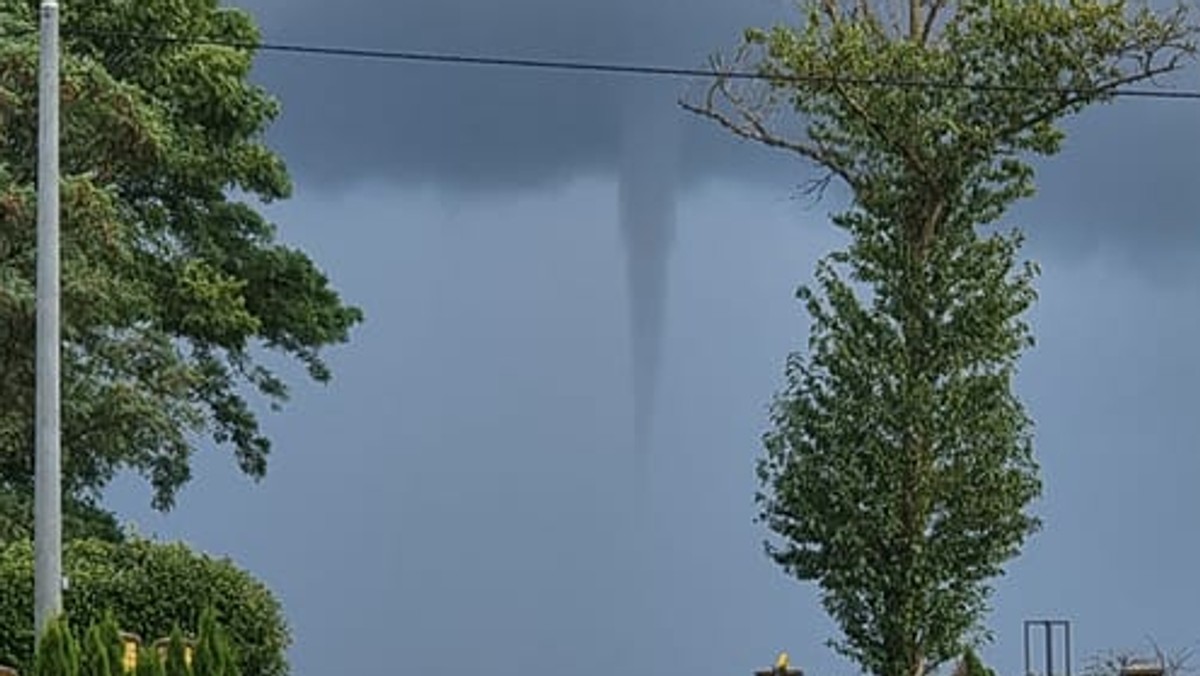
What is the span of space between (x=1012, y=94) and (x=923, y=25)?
1.32 metres

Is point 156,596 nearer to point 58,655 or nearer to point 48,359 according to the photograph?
point 48,359

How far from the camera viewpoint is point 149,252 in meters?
26.9

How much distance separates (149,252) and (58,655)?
53.2 feet

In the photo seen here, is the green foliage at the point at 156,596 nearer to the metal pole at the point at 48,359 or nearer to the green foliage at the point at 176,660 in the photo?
the metal pole at the point at 48,359

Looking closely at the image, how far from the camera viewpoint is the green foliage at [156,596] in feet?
64.1

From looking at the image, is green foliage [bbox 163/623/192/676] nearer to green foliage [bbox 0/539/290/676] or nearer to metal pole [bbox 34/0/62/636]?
metal pole [bbox 34/0/62/636]

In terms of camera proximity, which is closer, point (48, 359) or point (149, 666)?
point (149, 666)

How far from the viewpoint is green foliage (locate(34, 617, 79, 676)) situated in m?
11.1

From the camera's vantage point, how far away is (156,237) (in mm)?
27469

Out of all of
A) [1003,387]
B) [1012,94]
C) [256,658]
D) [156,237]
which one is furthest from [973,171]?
[156,237]

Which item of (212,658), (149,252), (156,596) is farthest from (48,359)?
(149,252)

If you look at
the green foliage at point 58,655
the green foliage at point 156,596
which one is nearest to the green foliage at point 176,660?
the green foliage at point 58,655

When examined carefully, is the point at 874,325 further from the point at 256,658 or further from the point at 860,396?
the point at 256,658

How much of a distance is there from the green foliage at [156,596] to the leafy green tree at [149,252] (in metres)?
3.01
